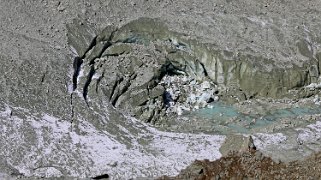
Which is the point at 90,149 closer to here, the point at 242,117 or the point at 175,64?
the point at 175,64

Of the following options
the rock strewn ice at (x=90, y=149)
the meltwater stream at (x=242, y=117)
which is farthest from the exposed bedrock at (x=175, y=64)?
the rock strewn ice at (x=90, y=149)

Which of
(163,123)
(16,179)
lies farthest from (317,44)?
(16,179)

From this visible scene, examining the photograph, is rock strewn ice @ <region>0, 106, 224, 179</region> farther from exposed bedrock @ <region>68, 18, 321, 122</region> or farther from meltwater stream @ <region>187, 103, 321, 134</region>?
exposed bedrock @ <region>68, 18, 321, 122</region>

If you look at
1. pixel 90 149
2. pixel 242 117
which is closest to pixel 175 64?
pixel 242 117

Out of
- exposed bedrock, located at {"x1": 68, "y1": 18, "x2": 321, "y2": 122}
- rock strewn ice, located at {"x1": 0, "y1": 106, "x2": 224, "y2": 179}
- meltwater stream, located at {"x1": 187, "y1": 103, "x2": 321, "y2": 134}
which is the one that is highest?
exposed bedrock, located at {"x1": 68, "y1": 18, "x2": 321, "y2": 122}

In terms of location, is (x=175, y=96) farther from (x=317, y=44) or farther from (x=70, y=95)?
(x=317, y=44)

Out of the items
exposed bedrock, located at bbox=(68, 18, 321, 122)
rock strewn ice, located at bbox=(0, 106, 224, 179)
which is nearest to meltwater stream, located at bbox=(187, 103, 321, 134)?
exposed bedrock, located at bbox=(68, 18, 321, 122)

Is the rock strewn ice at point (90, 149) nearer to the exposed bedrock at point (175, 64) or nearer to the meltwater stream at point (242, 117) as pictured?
the meltwater stream at point (242, 117)
